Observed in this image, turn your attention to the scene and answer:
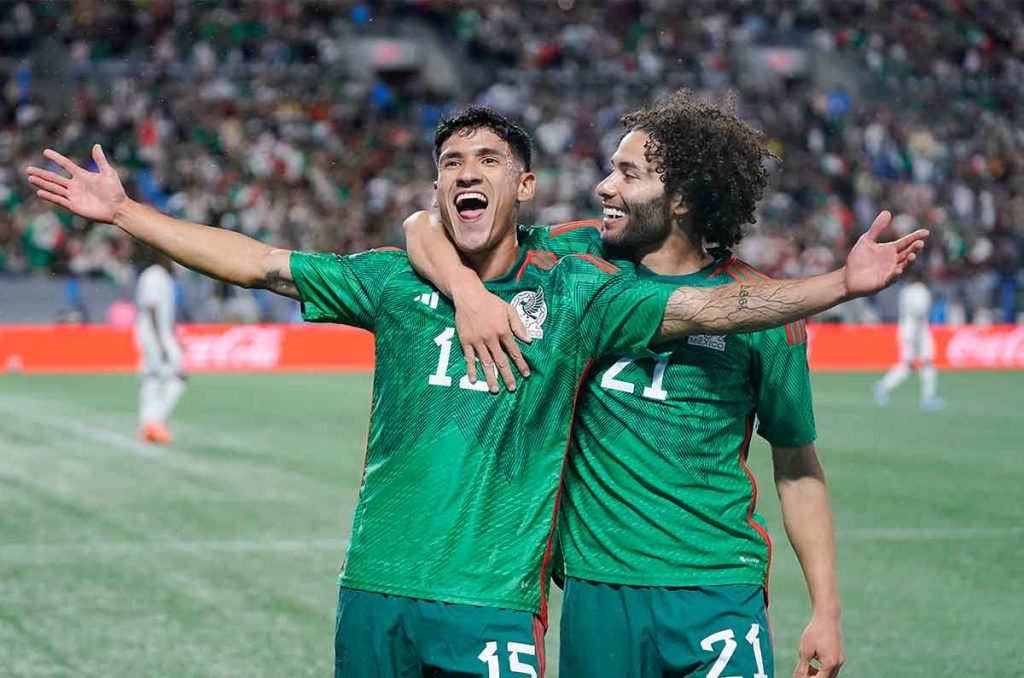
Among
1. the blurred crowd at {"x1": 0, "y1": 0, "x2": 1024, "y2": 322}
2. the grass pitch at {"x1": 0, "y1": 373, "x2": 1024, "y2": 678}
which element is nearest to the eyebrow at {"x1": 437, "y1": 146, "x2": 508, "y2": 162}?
the grass pitch at {"x1": 0, "y1": 373, "x2": 1024, "y2": 678}

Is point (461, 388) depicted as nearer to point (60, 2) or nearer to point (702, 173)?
point (702, 173)

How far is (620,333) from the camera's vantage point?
3383 millimetres

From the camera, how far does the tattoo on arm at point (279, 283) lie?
346cm

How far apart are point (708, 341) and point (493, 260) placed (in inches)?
22.9

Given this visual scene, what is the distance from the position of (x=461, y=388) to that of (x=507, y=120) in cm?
69

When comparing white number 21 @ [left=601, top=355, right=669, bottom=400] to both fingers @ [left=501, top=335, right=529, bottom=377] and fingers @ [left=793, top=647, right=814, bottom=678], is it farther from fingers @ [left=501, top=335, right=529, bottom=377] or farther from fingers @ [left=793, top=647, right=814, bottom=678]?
fingers @ [left=793, top=647, right=814, bottom=678]

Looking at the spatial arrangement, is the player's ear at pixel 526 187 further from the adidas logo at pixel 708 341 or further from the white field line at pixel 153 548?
the white field line at pixel 153 548

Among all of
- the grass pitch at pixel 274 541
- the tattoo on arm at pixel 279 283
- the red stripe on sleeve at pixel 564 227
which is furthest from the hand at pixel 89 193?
the grass pitch at pixel 274 541

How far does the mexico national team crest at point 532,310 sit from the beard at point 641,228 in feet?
1.37

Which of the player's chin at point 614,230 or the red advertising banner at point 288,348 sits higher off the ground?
the player's chin at point 614,230

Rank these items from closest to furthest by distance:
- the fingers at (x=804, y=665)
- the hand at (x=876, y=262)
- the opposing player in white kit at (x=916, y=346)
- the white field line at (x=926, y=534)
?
the hand at (x=876, y=262) < the fingers at (x=804, y=665) < the white field line at (x=926, y=534) < the opposing player in white kit at (x=916, y=346)

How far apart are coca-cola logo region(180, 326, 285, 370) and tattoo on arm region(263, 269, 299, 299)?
2035 centimetres

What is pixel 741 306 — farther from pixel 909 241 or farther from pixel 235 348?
pixel 235 348

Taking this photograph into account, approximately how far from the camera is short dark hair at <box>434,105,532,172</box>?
3449 millimetres
